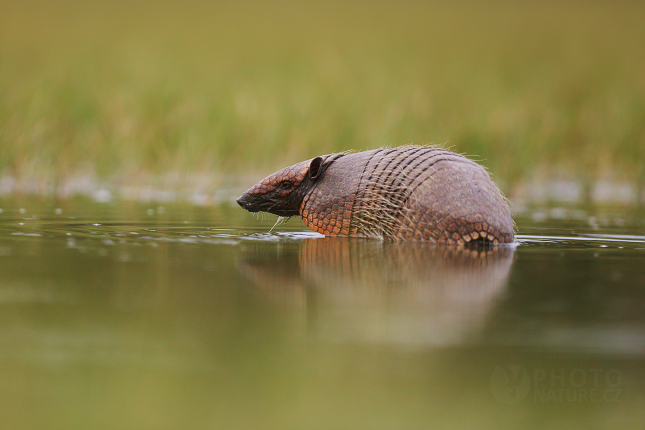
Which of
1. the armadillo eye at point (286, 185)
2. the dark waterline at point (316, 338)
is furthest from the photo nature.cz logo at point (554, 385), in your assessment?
the armadillo eye at point (286, 185)

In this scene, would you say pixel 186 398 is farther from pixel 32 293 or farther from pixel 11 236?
pixel 11 236

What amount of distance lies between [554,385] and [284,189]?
5301mm

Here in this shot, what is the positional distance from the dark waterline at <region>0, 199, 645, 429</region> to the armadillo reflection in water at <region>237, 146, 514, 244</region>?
0.71 m

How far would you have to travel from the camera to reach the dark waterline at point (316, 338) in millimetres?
2537

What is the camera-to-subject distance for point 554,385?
2826 mm

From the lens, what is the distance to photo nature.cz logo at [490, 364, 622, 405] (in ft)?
9.05

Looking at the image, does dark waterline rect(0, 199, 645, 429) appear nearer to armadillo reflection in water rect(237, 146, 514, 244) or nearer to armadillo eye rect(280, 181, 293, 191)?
armadillo reflection in water rect(237, 146, 514, 244)

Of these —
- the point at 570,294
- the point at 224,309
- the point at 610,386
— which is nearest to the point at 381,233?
the point at 570,294

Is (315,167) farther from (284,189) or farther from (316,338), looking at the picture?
(316,338)

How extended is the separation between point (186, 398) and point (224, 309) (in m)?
1.28

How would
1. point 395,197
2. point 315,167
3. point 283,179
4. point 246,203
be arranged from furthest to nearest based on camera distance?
1. point 246,203
2. point 283,179
3. point 315,167
4. point 395,197

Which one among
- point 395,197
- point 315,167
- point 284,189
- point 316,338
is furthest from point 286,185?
point 316,338

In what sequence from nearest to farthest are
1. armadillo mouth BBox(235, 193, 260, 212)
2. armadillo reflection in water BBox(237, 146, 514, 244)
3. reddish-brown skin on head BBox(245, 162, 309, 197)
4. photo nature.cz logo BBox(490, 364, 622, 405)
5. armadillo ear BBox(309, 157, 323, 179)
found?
1. photo nature.cz logo BBox(490, 364, 622, 405)
2. armadillo reflection in water BBox(237, 146, 514, 244)
3. armadillo ear BBox(309, 157, 323, 179)
4. reddish-brown skin on head BBox(245, 162, 309, 197)
5. armadillo mouth BBox(235, 193, 260, 212)

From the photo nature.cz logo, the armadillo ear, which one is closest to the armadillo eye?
the armadillo ear
